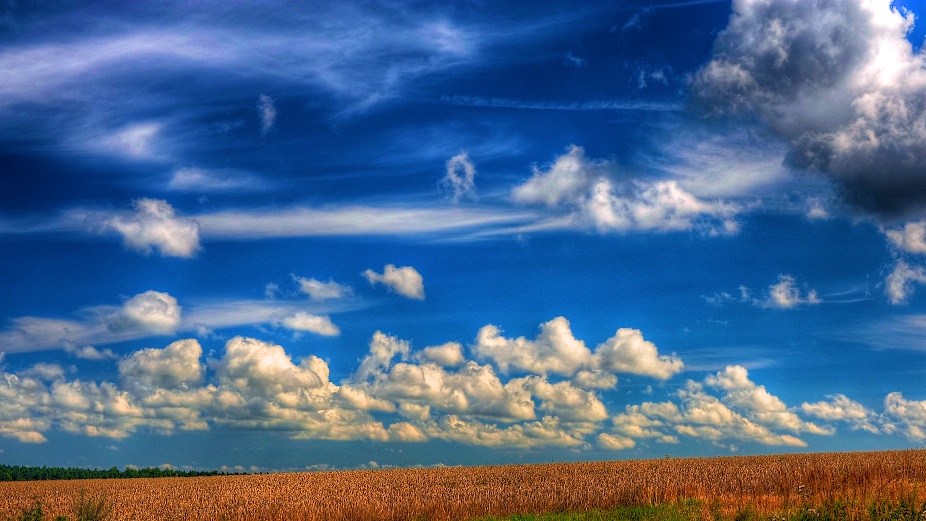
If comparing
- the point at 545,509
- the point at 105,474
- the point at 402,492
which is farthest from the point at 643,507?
the point at 105,474

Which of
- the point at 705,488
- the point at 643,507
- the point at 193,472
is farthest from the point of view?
the point at 193,472

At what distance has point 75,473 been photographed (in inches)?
4311

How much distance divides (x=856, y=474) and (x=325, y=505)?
27952 millimetres

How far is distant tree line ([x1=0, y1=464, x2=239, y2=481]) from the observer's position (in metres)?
98.0

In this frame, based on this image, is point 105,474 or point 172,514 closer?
point 172,514

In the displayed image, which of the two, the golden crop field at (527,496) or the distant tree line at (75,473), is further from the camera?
the distant tree line at (75,473)

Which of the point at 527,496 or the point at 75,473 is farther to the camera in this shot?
the point at 75,473

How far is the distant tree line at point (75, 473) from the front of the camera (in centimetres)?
9799

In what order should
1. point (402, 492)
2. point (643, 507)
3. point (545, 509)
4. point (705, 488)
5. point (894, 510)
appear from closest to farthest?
point (894, 510) < point (643, 507) < point (545, 509) < point (705, 488) < point (402, 492)

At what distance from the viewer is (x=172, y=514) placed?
3794cm

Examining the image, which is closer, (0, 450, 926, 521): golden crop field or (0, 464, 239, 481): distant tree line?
(0, 450, 926, 521): golden crop field

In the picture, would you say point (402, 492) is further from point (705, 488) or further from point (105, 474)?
point (105, 474)

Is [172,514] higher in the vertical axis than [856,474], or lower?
lower

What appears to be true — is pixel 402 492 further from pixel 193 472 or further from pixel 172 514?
pixel 193 472
